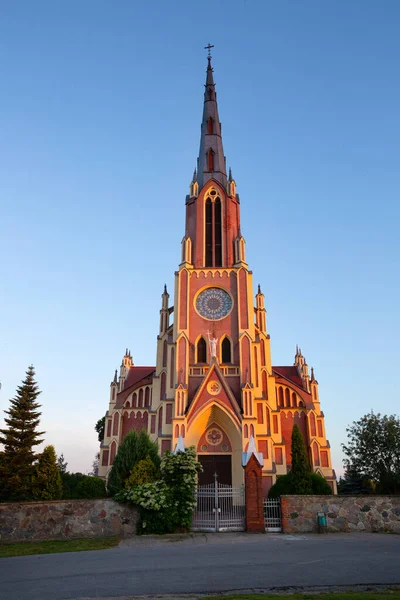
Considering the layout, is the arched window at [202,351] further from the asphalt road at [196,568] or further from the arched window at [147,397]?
the asphalt road at [196,568]

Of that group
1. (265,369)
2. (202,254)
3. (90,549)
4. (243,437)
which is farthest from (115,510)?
(202,254)

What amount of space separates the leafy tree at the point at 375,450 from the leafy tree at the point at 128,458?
1053 inches

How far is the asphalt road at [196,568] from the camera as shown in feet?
30.5

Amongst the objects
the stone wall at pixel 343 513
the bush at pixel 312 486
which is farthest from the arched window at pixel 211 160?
the stone wall at pixel 343 513

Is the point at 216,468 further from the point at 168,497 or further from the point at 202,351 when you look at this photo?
the point at 168,497

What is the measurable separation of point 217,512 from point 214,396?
12.1m

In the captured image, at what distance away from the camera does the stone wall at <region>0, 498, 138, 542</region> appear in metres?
17.5

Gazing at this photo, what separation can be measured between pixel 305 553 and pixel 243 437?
17681mm

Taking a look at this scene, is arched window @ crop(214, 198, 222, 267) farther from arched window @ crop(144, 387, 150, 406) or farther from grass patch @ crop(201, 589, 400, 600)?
grass patch @ crop(201, 589, 400, 600)

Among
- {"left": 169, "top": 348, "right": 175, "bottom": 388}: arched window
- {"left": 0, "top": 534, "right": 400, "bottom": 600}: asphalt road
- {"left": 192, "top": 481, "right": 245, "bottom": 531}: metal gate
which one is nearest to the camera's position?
{"left": 0, "top": 534, "right": 400, "bottom": 600}: asphalt road

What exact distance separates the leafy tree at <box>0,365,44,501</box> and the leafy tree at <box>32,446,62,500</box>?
179 centimetres

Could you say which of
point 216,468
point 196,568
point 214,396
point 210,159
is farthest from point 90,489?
point 210,159

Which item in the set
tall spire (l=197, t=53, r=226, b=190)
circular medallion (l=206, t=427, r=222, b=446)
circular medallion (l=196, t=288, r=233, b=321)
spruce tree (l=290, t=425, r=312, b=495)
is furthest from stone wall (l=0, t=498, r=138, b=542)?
tall spire (l=197, t=53, r=226, b=190)

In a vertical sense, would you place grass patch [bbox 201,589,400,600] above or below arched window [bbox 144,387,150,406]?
below
